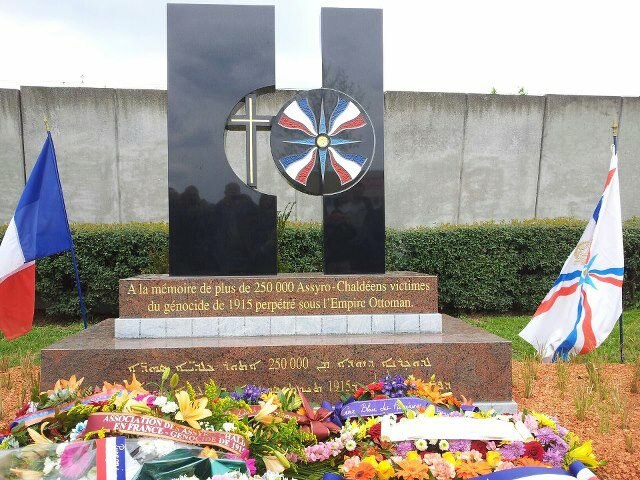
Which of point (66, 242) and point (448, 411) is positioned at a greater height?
point (66, 242)

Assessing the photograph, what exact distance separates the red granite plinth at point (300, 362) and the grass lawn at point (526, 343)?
2439 millimetres

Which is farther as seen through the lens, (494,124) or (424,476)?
(494,124)

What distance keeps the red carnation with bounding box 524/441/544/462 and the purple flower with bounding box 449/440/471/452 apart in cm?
27

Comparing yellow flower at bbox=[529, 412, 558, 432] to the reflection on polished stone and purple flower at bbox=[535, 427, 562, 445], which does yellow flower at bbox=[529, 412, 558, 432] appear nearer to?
purple flower at bbox=[535, 427, 562, 445]

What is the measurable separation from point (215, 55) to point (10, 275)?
3.04 m

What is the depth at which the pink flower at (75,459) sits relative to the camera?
84.7 inches

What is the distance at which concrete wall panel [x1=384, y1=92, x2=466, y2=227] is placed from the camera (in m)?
11.4

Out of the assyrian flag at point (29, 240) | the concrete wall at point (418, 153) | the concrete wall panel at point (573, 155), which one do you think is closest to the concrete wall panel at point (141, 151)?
the concrete wall at point (418, 153)

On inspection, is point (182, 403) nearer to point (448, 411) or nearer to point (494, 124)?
point (448, 411)

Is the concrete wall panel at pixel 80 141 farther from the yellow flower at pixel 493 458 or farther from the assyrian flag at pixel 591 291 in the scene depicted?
the yellow flower at pixel 493 458

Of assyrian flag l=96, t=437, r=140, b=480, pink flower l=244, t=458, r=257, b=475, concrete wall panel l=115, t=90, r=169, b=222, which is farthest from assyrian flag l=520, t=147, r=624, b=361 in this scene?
concrete wall panel l=115, t=90, r=169, b=222

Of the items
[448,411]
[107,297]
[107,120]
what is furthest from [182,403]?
[107,120]

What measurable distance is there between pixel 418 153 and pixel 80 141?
6191mm

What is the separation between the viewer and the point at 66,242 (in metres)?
6.37
